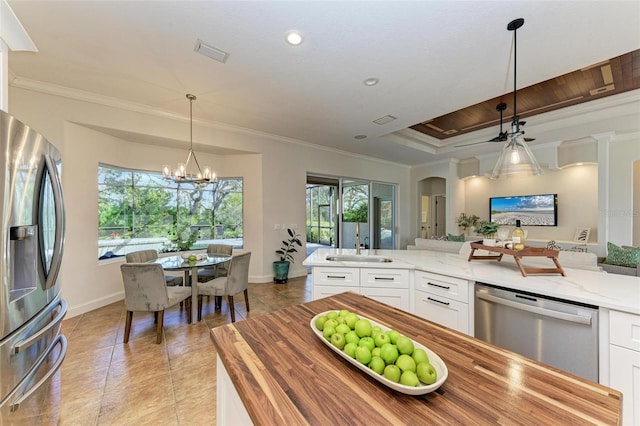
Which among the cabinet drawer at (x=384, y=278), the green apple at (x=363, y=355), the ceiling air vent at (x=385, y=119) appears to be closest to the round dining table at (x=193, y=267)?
the cabinet drawer at (x=384, y=278)

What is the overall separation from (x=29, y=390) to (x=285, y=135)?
4534 mm

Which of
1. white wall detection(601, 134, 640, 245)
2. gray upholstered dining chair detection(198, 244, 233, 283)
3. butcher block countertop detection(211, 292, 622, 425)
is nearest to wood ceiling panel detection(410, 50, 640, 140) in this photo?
white wall detection(601, 134, 640, 245)

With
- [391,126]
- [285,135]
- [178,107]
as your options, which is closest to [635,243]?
[391,126]

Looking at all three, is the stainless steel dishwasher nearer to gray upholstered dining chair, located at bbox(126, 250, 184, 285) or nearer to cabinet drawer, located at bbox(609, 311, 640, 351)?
cabinet drawer, located at bbox(609, 311, 640, 351)

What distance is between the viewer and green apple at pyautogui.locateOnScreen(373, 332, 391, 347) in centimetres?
87

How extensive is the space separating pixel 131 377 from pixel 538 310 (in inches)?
122

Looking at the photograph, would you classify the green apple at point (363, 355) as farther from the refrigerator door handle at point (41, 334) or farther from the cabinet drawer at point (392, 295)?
the cabinet drawer at point (392, 295)

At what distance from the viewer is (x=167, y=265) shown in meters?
3.12

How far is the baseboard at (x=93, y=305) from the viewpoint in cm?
331

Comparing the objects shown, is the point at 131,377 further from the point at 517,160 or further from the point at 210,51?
the point at 517,160

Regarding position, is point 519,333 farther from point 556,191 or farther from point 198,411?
point 556,191

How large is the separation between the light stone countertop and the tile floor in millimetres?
1374

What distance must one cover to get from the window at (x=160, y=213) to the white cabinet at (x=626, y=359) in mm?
4524

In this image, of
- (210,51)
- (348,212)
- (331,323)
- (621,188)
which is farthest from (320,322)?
(621,188)
